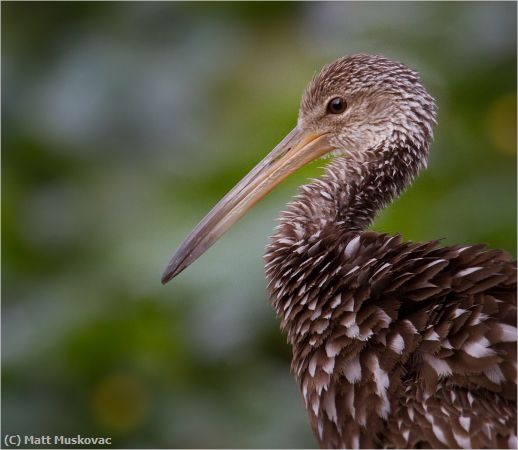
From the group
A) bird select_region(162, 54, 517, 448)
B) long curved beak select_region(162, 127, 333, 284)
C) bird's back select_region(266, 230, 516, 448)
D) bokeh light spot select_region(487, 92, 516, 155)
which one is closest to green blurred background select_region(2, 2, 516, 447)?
bokeh light spot select_region(487, 92, 516, 155)

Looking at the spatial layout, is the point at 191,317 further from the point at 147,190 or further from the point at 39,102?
the point at 39,102

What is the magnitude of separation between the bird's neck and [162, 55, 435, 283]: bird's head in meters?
0.03

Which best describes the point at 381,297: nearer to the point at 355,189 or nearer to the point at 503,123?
the point at 355,189

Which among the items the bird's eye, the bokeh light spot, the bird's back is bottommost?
the bokeh light spot

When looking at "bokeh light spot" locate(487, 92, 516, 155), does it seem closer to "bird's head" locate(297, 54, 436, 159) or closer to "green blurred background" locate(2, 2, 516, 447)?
"green blurred background" locate(2, 2, 516, 447)

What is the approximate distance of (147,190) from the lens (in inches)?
215

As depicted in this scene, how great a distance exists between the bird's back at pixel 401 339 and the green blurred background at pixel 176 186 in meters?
1.30

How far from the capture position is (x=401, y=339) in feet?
9.50

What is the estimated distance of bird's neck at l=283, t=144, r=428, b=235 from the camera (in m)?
3.38

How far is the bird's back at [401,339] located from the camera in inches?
108

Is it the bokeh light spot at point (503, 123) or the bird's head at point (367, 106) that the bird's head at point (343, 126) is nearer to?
the bird's head at point (367, 106)

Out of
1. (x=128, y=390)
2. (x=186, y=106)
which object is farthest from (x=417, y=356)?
(x=186, y=106)

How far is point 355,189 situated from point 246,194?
0.39 metres

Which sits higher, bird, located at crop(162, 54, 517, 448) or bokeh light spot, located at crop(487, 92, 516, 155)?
bird, located at crop(162, 54, 517, 448)
